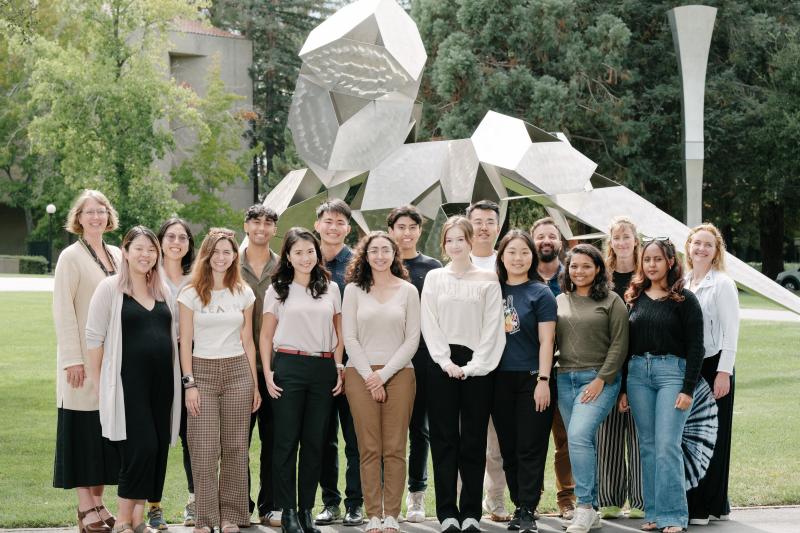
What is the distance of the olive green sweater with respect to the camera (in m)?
A: 5.41

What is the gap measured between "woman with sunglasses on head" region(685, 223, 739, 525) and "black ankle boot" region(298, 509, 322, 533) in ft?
7.44

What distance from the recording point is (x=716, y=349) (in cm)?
564

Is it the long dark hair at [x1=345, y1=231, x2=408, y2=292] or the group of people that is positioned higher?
the long dark hair at [x1=345, y1=231, x2=408, y2=292]

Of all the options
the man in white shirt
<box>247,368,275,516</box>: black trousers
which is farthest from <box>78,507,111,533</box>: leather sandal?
the man in white shirt

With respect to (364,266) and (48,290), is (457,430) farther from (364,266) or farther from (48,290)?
(48,290)

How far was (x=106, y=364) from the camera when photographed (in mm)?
5125

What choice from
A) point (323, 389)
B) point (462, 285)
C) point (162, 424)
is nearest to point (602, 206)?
point (462, 285)

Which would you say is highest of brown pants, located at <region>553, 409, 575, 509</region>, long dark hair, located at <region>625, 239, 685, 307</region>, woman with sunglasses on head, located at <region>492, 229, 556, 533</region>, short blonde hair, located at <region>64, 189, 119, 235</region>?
short blonde hair, located at <region>64, 189, 119, 235</region>

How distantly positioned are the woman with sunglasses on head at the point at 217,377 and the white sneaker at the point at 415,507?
106 cm

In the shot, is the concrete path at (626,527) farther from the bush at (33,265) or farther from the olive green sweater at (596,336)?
the bush at (33,265)

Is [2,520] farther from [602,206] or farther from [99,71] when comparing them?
[99,71]

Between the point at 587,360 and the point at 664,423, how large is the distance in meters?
0.57

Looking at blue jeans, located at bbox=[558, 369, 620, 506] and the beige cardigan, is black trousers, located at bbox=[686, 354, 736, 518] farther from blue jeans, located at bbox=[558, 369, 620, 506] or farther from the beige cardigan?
the beige cardigan

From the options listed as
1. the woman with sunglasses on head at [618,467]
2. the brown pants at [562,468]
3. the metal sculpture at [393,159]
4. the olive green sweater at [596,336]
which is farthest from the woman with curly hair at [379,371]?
the metal sculpture at [393,159]
